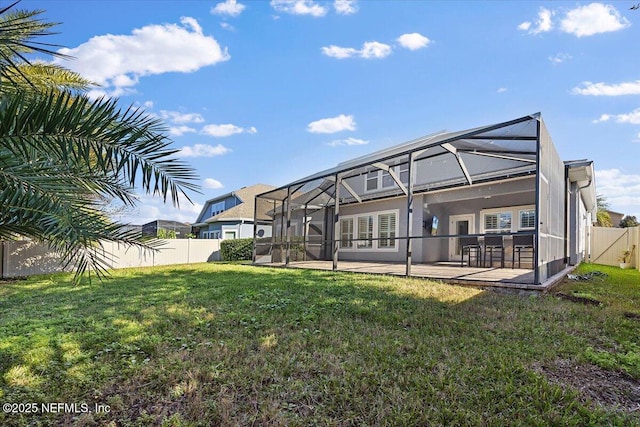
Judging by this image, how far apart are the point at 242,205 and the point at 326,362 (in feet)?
80.9

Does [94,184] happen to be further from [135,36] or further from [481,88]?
[481,88]

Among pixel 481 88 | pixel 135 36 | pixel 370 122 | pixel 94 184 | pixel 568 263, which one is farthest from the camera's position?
pixel 370 122

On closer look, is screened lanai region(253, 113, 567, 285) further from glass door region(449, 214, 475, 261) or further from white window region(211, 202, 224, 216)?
white window region(211, 202, 224, 216)

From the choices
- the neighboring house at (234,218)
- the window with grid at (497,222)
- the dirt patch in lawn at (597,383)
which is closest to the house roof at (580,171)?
the window with grid at (497,222)

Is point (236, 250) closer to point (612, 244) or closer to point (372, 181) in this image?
point (372, 181)

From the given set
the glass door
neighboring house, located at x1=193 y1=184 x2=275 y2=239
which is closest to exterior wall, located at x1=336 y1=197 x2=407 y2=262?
the glass door

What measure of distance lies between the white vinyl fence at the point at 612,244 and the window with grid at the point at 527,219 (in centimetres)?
584

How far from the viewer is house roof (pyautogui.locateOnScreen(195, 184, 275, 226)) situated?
25577 millimetres

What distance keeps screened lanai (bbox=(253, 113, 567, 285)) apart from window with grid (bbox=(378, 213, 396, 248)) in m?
0.04

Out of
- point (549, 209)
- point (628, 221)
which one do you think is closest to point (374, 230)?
point (549, 209)

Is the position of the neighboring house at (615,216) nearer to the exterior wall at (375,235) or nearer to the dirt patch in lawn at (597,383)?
the exterior wall at (375,235)

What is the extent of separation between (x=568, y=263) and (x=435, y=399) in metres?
12.0

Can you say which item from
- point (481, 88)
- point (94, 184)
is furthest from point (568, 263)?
point (94, 184)

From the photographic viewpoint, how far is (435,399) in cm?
244
